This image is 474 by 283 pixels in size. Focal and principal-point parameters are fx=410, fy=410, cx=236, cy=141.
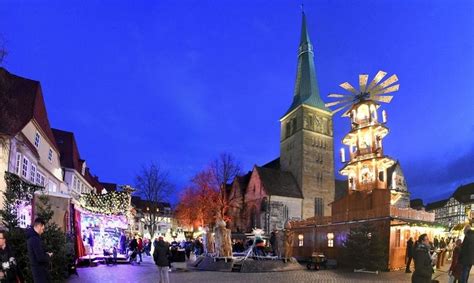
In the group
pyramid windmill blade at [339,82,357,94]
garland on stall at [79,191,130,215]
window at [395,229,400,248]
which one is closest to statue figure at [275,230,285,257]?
window at [395,229,400,248]

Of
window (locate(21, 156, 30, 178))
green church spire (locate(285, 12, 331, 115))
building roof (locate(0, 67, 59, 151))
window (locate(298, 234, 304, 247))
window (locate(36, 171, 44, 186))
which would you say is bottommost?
window (locate(298, 234, 304, 247))

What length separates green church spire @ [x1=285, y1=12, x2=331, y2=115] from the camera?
68925 mm

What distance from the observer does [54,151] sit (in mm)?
32656

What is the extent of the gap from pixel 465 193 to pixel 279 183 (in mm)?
65534

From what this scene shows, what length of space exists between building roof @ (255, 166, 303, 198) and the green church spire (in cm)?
1204

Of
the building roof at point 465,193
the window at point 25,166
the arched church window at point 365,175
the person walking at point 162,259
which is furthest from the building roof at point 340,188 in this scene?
the person walking at point 162,259

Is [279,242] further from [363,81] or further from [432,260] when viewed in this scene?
[432,260]

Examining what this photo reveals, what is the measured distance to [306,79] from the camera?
71.2 metres

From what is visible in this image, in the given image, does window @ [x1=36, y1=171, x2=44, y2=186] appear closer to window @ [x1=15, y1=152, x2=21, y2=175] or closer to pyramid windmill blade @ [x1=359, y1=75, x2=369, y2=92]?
window @ [x1=15, y1=152, x2=21, y2=175]

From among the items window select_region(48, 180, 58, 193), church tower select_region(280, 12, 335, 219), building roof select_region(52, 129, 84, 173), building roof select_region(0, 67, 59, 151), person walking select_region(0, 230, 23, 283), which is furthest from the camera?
church tower select_region(280, 12, 335, 219)

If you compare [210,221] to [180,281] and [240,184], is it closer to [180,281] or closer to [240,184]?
[240,184]

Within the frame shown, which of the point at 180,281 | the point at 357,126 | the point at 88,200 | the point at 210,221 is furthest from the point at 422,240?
the point at 210,221

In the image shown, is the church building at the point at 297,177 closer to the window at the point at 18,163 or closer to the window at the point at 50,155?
the window at the point at 50,155

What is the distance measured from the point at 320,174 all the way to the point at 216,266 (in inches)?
1797
